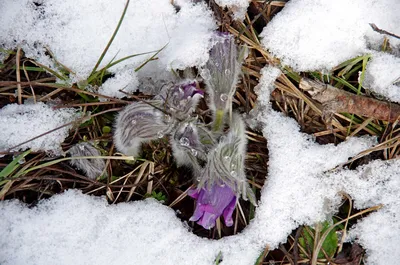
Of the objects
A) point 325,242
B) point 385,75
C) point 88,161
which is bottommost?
point 325,242

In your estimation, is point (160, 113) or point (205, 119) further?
point (205, 119)

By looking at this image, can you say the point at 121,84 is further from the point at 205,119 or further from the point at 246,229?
the point at 246,229

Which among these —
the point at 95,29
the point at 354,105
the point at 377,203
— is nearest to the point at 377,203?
the point at 377,203

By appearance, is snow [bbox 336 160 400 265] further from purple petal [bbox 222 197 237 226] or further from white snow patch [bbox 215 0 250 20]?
white snow patch [bbox 215 0 250 20]

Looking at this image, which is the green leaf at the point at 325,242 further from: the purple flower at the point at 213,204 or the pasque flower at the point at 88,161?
the pasque flower at the point at 88,161

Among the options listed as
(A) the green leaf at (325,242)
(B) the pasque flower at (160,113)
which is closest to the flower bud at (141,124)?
(B) the pasque flower at (160,113)

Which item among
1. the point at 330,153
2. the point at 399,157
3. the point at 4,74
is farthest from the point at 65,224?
the point at 399,157
